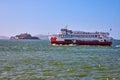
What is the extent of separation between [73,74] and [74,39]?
95.5 metres

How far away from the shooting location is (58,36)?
408 ft

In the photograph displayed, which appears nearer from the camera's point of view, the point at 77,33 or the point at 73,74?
the point at 73,74

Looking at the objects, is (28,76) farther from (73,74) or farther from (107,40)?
(107,40)

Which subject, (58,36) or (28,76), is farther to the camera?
(58,36)

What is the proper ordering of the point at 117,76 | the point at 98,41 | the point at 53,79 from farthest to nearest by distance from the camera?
the point at 98,41 < the point at 117,76 < the point at 53,79

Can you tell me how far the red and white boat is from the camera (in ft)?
406

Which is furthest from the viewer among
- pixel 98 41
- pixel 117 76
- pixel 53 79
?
pixel 98 41

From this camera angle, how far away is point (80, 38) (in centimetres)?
12725

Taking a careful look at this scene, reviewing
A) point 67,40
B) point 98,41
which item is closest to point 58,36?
point 67,40

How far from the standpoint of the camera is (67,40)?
124562 mm

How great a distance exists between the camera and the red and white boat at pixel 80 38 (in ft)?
406

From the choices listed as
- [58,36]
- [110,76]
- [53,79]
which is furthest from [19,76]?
[58,36]

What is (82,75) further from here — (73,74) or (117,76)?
(117,76)

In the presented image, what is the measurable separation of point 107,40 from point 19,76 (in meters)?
96.8
